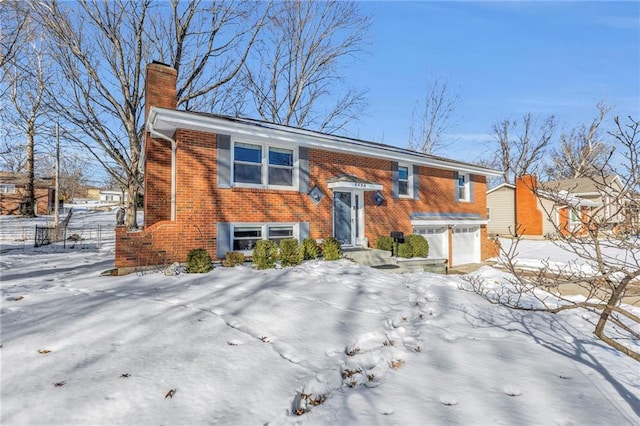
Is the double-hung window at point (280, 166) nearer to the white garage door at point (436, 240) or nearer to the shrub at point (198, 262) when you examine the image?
the shrub at point (198, 262)

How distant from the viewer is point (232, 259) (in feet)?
28.7

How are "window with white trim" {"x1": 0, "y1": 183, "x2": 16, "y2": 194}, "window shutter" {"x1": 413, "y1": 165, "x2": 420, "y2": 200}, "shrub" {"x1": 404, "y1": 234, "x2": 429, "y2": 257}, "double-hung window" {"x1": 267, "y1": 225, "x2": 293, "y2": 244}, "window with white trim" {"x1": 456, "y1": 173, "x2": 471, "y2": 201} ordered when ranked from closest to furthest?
1. "double-hung window" {"x1": 267, "y1": 225, "x2": 293, "y2": 244}
2. "shrub" {"x1": 404, "y1": 234, "x2": 429, "y2": 257}
3. "window shutter" {"x1": 413, "y1": 165, "x2": 420, "y2": 200}
4. "window with white trim" {"x1": 456, "y1": 173, "x2": 471, "y2": 201}
5. "window with white trim" {"x1": 0, "y1": 183, "x2": 16, "y2": 194}

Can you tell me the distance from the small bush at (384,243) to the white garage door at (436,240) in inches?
109

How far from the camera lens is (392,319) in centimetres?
531

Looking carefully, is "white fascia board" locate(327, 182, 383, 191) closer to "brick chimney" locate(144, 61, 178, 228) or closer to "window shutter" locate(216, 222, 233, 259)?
"window shutter" locate(216, 222, 233, 259)

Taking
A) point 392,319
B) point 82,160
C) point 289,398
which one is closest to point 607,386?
point 392,319

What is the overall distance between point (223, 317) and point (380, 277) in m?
4.58

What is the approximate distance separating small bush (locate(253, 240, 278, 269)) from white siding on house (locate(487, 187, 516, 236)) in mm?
23828

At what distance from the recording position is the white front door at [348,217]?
1184 cm

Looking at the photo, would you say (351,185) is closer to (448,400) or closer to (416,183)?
(416,183)

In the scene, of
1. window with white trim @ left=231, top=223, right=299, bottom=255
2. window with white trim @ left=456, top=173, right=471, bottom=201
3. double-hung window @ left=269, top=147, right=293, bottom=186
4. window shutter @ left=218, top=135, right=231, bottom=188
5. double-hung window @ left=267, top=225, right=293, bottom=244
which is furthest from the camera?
window with white trim @ left=456, top=173, right=471, bottom=201

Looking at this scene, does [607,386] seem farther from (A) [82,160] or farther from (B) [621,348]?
(A) [82,160]

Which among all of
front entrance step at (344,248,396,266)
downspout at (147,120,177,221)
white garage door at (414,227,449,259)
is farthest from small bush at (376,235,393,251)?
downspout at (147,120,177,221)

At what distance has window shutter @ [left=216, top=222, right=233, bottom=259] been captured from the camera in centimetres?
915
